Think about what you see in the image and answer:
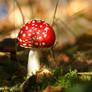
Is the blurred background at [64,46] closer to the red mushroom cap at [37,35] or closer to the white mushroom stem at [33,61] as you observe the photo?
the white mushroom stem at [33,61]

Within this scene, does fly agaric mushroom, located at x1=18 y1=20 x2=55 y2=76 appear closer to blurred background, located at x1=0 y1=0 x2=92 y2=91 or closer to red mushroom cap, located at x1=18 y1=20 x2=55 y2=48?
red mushroom cap, located at x1=18 y1=20 x2=55 y2=48

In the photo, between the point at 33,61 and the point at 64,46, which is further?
the point at 64,46

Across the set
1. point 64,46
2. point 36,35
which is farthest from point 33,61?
point 64,46

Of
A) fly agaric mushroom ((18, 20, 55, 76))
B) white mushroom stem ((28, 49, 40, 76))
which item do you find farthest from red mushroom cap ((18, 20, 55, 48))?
white mushroom stem ((28, 49, 40, 76))

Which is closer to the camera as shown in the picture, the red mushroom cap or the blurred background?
the red mushroom cap

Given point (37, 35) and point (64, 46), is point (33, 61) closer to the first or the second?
point (37, 35)

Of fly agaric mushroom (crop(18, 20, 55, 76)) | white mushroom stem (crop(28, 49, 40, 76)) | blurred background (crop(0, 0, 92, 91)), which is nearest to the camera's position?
fly agaric mushroom (crop(18, 20, 55, 76))

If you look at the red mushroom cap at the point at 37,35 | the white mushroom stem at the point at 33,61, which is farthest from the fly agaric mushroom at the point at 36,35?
the white mushroom stem at the point at 33,61

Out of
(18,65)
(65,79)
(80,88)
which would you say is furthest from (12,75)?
(80,88)
